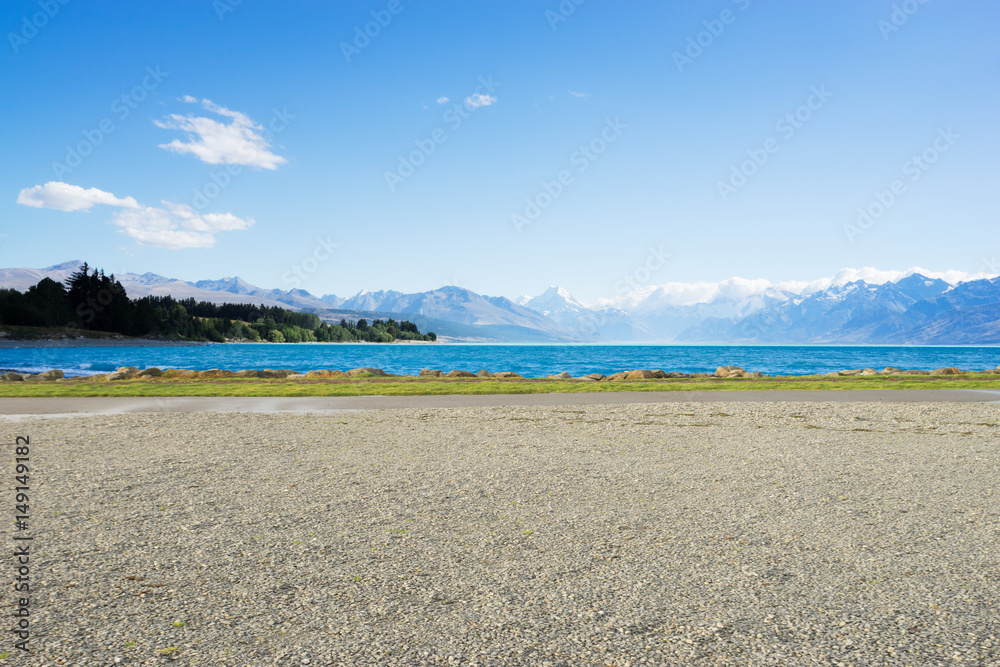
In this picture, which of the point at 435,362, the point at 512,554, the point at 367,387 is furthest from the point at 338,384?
the point at 435,362

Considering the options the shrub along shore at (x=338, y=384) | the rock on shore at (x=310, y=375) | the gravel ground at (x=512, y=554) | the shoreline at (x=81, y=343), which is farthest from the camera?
the shoreline at (x=81, y=343)

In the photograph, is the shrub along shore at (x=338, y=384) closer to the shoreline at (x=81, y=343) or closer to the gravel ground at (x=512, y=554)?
the gravel ground at (x=512, y=554)

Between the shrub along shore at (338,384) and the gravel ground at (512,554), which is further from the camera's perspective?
the shrub along shore at (338,384)

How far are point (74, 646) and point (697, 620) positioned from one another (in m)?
4.54

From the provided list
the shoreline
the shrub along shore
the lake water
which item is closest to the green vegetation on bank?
the shrub along shore

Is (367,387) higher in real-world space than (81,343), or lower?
lower

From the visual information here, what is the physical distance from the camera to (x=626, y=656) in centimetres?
411

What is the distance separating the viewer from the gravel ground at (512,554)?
4301mm

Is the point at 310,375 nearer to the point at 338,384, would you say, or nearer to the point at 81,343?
the point at 338,384

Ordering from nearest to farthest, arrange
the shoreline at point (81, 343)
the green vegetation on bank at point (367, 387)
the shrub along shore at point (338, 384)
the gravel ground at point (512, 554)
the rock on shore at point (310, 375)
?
the gravel ground at point (512, 554) < the green vegetation on bank at point (367, 387) < the shrub along shore at point (338, 384) < the rock on shore at point (310, 375) < the shoreline at point (81, 343)

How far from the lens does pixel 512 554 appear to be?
6.04 metres

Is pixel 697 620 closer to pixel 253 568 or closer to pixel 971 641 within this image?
pixel 971 641

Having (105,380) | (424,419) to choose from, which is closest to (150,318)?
(105,380)

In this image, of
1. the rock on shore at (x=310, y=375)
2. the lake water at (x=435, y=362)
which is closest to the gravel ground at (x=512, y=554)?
the rock on shore at (x=310, y=375)
